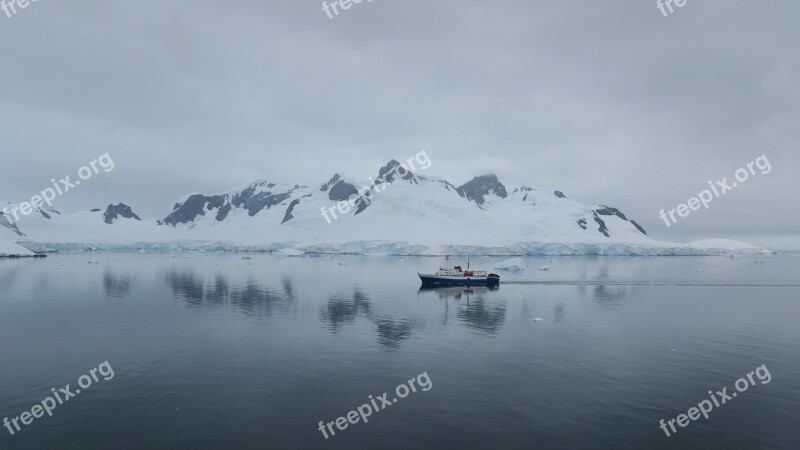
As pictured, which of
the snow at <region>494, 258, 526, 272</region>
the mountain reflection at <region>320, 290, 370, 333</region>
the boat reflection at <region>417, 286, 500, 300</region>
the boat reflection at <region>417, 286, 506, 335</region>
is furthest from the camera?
the snow at <region>494, 258, 526, 272</region>

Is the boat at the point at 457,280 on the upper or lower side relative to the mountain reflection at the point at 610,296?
upper

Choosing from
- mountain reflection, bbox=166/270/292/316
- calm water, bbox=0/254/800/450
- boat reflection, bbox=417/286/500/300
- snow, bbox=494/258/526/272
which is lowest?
calm water, bbox=0/254/800/450

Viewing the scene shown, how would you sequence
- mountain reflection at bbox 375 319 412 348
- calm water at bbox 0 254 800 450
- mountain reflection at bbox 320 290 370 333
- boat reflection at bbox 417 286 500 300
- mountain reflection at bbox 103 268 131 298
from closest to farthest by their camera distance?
calm water at bbox 0 254 800 450 → mountain reflection at bbox 375 319 412 348 → mountain reflection at bbox 320 290 370 333 → mountain reflection at bbox 103 268 131 298 → boat reflection at bbox 417 286 500 300

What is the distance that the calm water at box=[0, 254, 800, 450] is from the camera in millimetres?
19078

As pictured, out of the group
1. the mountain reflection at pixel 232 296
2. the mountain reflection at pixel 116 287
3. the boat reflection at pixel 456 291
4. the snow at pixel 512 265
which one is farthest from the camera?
Result: the snow at pixel 512 265

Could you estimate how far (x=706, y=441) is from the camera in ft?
61.7

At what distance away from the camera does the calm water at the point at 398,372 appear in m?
19.1

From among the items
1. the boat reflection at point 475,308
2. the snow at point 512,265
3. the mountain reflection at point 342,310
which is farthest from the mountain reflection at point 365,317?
the snow at point 512,265

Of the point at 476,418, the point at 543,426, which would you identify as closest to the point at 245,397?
the point at 476,418

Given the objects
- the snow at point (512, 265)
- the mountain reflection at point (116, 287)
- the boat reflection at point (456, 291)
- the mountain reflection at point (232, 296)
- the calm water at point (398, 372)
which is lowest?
the calm water at point (398, 372)

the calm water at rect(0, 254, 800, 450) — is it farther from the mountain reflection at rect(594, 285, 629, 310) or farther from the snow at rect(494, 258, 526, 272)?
the snow at rect(494, 258, 526, 272)

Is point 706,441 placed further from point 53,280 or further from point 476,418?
point 53,280

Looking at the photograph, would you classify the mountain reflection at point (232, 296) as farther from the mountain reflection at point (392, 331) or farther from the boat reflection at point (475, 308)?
the boat reflection at point (475, 308)

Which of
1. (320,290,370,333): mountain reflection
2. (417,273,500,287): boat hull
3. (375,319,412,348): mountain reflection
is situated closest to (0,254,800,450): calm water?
(375,319,412,348): mountain reflection
